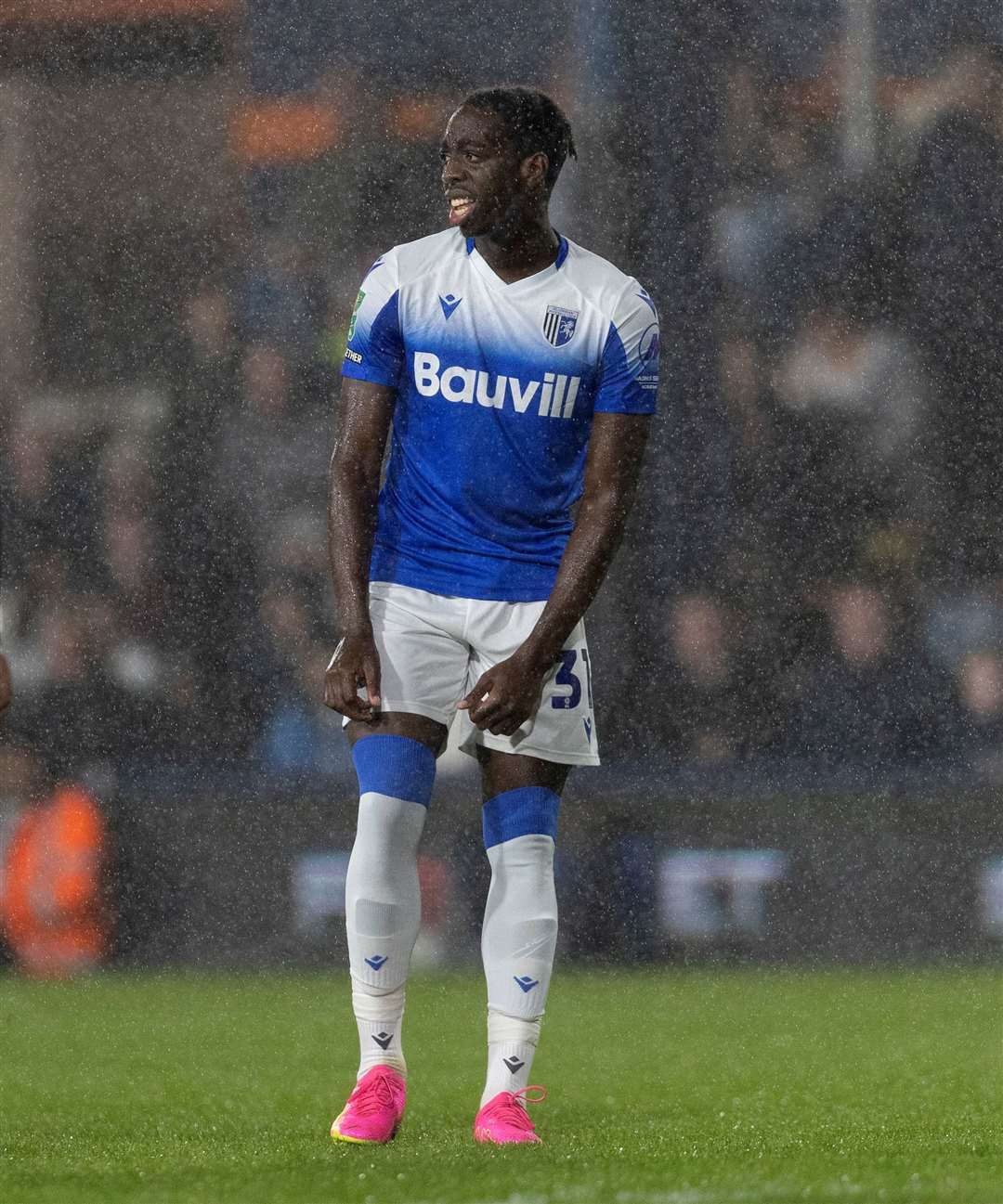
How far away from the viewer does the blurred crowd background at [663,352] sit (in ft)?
21.4

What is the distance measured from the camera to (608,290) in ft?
10.3

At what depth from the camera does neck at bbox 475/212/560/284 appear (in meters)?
3.14

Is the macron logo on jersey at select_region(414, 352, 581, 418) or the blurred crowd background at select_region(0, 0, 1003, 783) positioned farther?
the blurred crowd background at select_region(0, 0, 1003, 783)

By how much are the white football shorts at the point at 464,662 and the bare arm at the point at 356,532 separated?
0.10 ft

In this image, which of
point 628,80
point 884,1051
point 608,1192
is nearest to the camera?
point 608,1192

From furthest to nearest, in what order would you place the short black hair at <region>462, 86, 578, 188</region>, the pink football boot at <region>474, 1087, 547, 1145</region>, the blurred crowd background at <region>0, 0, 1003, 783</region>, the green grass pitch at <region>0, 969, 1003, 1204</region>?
the blurred crowd background at <region>0, 0, 1003, 783</region> < the short black hair at <region>462, 86, 578, 188</region> < the pink football boot at <region>474, 1087, 547, 1145</region> < the green grass pitch at <region>0, 969, 1003, 1204</region>

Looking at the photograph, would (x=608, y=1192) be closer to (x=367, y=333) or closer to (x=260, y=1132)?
(x=260, y=1132)

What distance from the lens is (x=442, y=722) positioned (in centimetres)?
312

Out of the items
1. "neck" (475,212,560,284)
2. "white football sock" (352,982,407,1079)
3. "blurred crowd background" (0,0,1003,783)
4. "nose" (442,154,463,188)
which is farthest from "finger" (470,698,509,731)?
"blurred crowd background" (0,0,1003,783)

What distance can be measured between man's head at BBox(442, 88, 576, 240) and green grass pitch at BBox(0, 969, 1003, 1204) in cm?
122

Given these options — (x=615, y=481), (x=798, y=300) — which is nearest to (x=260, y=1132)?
(x=615, y=481)

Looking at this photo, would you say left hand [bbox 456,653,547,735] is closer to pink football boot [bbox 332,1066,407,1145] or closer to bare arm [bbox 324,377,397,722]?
bare arm [bbox 324,377,397,722]

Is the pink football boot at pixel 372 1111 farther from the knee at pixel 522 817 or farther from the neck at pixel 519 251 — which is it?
the neck at pixel 519 251

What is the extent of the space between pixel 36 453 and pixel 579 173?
72.0 inches
